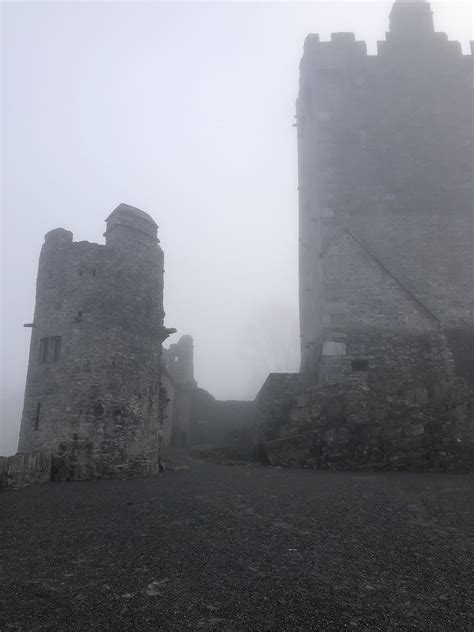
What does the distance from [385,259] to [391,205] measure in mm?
2467

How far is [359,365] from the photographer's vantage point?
15.4 meters

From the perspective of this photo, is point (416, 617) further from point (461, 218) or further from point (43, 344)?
point (461, 218)

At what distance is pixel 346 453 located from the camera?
42.0 ft

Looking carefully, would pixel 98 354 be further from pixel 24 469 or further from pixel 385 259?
pixel 385 259

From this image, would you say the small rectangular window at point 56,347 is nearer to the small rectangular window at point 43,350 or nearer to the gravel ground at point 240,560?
the small rectangular window at point 43,350

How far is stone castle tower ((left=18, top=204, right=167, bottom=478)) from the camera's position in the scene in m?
12.0

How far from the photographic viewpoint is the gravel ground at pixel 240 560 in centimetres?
374

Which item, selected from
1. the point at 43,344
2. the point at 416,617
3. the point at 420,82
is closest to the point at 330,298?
the point at 43,344

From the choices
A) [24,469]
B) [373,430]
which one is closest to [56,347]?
[24,469]

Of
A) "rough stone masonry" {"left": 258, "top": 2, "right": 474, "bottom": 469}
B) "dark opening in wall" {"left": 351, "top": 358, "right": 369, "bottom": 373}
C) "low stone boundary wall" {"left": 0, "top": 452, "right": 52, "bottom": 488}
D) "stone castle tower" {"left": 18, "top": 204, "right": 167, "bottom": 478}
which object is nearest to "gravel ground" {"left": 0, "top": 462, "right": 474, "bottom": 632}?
"low stone boundary wall" {"left": 0, "top": 452, "right": 52, "bottom": 488}

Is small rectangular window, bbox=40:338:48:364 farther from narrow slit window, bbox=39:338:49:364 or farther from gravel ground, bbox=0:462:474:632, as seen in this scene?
gravel ground, bbox=0:462:474:632

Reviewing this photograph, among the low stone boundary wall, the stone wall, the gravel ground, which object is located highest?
the stone wall

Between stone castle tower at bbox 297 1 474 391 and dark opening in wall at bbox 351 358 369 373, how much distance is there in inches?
1.4

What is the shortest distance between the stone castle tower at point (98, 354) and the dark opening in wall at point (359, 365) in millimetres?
6671
